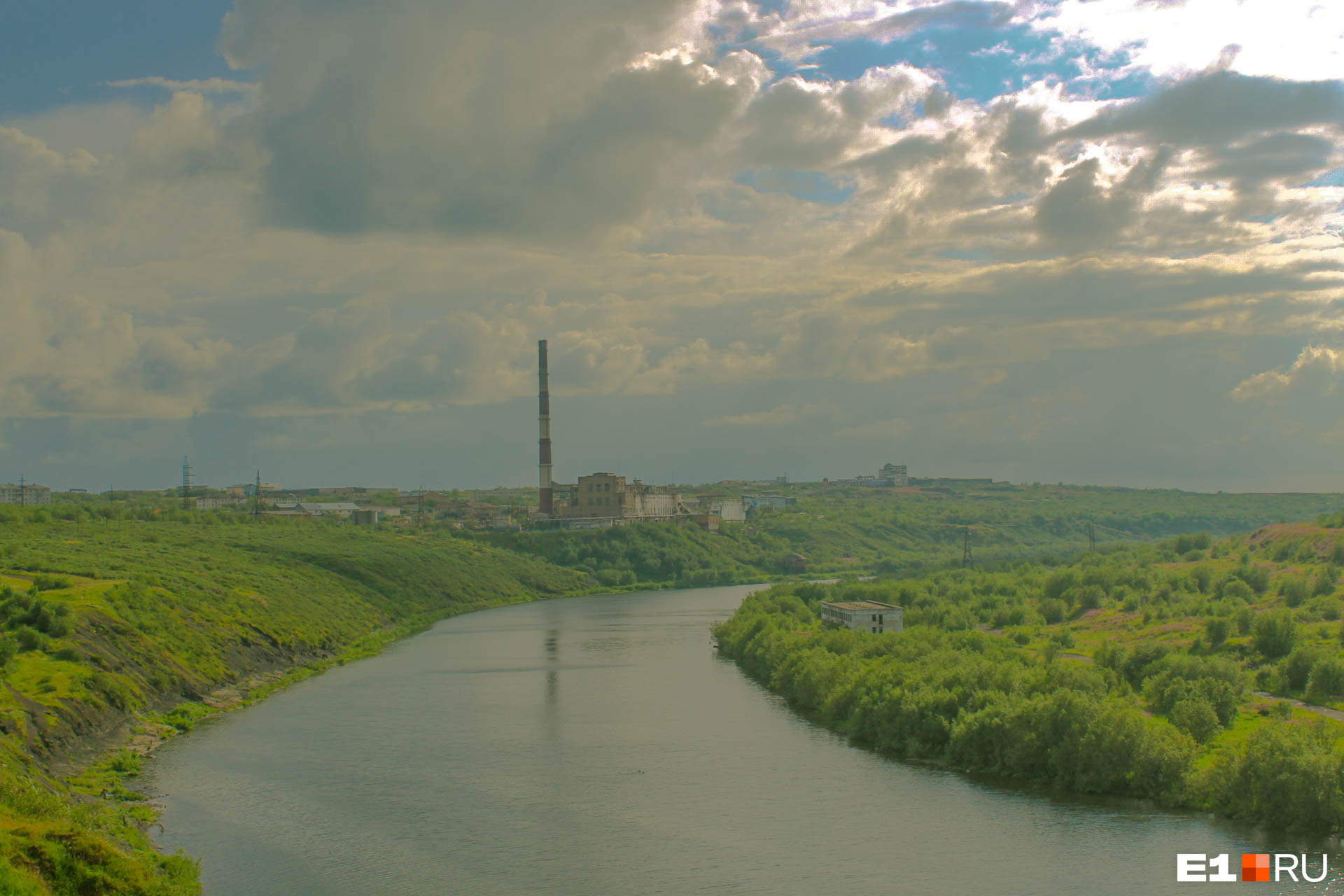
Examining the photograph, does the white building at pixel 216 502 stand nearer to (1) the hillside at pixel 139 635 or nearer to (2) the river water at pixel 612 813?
(1) the hillside at pixel 139 635

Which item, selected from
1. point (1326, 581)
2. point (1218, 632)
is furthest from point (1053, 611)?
point (1218, 632)

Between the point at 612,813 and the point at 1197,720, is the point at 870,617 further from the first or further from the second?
the point at 612,813

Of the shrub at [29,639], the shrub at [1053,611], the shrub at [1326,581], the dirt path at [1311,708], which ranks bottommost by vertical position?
the dirt path at [1311,708]

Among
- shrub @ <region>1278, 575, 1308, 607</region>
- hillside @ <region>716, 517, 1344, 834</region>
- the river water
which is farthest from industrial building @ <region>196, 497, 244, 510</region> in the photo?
shrub @ <region>1278, 575, 1308, 607</region>

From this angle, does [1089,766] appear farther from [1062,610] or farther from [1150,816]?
[1062,610]

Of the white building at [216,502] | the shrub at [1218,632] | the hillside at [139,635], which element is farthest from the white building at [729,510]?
the shrub at [1218,632]

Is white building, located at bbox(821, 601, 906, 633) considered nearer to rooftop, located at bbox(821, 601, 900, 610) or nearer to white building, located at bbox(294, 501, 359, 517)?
rooftop, located at bbox(821, 601, 900, 610)
